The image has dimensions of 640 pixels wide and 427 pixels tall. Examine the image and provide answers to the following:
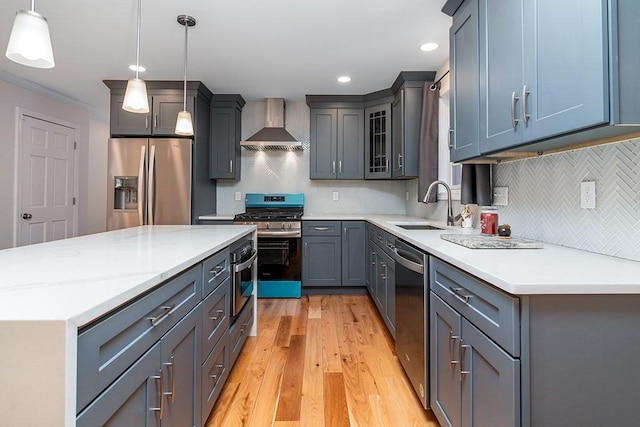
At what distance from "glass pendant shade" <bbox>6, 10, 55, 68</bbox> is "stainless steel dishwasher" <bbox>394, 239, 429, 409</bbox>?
1854mm

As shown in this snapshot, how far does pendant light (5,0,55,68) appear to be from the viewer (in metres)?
1.20

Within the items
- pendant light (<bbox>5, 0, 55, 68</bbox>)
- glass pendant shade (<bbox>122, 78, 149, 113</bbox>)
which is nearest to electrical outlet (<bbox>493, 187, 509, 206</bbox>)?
glass pendant shade (<bbox>122, 78, 149, 113</bbox>)

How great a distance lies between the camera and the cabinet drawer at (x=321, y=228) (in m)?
3.84

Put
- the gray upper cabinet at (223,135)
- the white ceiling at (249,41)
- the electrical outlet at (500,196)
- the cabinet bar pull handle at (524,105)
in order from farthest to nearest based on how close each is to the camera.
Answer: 1. the gray upper cabinet at (223,135)
2. the white ceiling at (249,41)
3. the electrical outlet at (500,196)
4. the cabinet bar pull handle at (524,105)

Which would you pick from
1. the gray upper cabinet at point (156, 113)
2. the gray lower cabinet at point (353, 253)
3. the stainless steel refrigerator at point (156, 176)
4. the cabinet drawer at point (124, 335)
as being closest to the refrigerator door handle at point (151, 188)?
the stainless steel refrigerator at point (156, 176)

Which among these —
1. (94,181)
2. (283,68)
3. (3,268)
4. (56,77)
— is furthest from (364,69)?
(94,181)

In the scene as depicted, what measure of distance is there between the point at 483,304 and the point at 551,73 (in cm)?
86

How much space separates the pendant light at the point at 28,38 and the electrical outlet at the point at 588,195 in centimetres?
227

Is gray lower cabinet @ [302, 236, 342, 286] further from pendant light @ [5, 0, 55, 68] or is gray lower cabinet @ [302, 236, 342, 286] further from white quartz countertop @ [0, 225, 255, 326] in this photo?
pendant light @ [5, 0, 55, 68]

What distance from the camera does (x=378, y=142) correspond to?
402 cm

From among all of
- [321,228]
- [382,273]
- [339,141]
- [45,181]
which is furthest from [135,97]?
[45,181]

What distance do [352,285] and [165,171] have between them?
2.50 m

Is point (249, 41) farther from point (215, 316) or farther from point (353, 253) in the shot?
point (353, 253)

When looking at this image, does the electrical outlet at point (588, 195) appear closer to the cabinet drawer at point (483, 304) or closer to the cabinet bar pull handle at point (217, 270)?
the cabinet drawer at point (483, 304)
